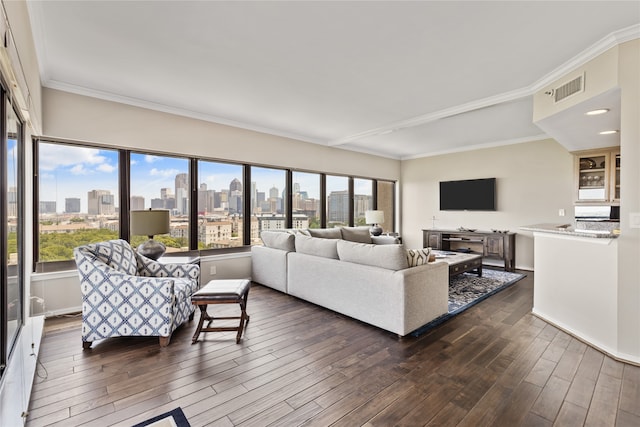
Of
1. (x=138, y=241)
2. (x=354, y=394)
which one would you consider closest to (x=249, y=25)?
(x=354, y=394)

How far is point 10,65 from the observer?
5.48 ft

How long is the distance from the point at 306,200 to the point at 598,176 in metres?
4.95

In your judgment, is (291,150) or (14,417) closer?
(14,417)

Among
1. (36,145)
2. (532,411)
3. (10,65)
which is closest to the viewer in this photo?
(10,65)

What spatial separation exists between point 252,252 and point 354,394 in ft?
10.8

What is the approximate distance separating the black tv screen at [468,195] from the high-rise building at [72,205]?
268 inches

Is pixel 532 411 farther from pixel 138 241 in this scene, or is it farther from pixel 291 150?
pixel 291 150

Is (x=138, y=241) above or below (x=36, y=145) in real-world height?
below

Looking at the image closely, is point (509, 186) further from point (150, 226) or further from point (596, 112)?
point (150, 226)

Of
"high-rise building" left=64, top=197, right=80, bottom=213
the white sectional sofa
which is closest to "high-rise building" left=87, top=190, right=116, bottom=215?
"high-rise building" left=64, top=197, right=80, bottom=213

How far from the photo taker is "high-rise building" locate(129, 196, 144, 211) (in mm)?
4027

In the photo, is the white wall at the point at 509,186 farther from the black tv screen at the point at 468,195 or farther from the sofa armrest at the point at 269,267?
the sofa armrest at the point at 269,267

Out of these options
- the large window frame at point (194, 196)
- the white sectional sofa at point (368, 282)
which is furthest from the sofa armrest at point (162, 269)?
the white sectional sofa at point (368, 282)

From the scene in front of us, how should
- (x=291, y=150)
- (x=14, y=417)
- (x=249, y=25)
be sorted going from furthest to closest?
(x=291, y=150) < (x=249, y=25) < (x=14, y=417)
